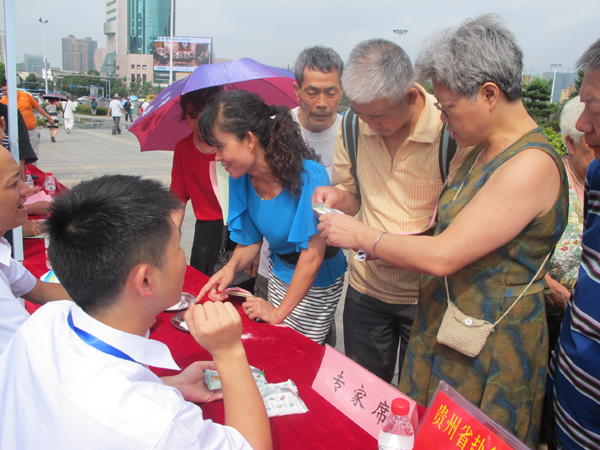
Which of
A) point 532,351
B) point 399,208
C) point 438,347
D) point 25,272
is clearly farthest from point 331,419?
point 25,272

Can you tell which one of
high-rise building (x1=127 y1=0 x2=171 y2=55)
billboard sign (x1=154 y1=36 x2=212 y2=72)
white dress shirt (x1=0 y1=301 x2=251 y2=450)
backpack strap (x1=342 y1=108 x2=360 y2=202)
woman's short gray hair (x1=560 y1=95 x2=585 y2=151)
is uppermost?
high-rise building (x1=127 y1=0 x2=171 y2=55)

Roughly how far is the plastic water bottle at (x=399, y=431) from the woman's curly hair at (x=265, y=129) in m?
1.00

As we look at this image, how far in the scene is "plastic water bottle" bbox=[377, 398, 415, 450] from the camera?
3.12ft

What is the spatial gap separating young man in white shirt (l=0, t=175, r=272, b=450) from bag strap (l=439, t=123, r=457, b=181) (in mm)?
1008

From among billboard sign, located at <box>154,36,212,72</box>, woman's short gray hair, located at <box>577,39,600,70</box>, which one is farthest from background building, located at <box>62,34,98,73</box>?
Answer: woman's short gray hair, located at <box>577,39,600,70</box>

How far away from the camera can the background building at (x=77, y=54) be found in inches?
6156

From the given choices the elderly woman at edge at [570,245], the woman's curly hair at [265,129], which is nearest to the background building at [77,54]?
the woman's curly hair at [265,129]

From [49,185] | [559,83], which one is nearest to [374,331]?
[49,185]

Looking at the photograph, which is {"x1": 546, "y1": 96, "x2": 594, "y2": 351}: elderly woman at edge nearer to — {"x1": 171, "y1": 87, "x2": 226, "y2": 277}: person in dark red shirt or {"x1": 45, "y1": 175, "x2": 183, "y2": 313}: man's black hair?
{"x1": 45, "y1": 175, "x2": 183, "y2": 313}: man's black hair

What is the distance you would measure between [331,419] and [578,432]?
658mm

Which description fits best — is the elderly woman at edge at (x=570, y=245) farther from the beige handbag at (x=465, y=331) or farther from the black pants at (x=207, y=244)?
the black pants at (x=207, y=244)

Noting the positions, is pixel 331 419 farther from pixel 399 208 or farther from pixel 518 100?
pixel 518 100

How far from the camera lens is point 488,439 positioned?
875mm

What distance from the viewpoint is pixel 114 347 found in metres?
0.93
